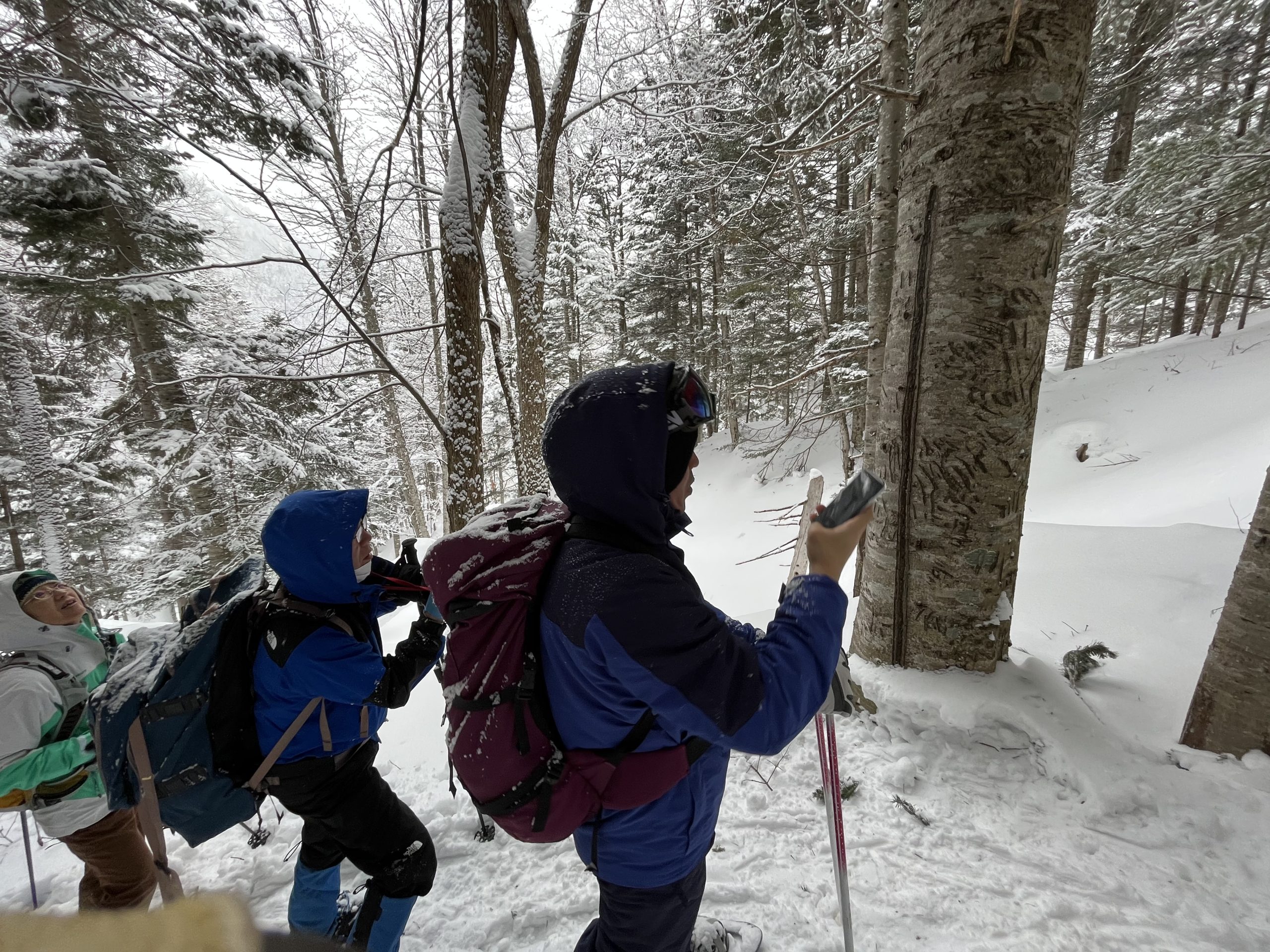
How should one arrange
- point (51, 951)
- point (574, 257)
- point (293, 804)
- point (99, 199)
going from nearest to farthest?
point (51, 951), point (293, 804), point (99, 199), point (574, 257)

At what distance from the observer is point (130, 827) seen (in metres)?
2.46

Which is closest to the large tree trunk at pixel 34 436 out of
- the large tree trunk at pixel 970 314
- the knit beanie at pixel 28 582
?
the knit beanie at pixel 28 582

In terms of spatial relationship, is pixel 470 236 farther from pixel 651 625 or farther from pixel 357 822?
pixel 357 822

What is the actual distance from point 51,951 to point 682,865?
1408 mm

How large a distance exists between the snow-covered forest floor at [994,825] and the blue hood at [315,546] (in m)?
0.95

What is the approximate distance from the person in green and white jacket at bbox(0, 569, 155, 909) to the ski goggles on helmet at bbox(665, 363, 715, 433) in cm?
308

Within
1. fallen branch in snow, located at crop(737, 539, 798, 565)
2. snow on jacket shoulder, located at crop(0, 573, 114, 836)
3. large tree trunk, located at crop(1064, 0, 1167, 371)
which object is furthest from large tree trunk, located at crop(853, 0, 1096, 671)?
large tree trunk, located at crop(1064, 0, 1167, 371)

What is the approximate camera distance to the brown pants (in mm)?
2383

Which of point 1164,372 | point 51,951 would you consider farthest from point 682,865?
point 1164,372

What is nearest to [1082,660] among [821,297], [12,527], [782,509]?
[782,509]

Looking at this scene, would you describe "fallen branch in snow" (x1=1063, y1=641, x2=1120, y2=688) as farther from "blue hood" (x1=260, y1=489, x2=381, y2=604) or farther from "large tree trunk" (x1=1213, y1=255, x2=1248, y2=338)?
"large tree trunk" (x1=1213, y1=255, x2=1248, y2=338)

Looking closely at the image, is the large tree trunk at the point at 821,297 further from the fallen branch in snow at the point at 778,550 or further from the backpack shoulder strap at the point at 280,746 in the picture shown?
the backpack shoulder strap at the point at 280,746

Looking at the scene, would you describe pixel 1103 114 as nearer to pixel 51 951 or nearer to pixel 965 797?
pixel 965 797

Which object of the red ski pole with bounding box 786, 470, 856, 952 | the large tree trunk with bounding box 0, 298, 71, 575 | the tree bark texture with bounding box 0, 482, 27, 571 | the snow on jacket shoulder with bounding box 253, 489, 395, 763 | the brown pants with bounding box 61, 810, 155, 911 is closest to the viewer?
the red ski pole with bounding box 786, 470, 856, 952
